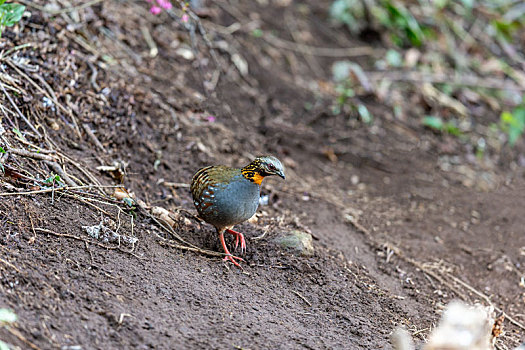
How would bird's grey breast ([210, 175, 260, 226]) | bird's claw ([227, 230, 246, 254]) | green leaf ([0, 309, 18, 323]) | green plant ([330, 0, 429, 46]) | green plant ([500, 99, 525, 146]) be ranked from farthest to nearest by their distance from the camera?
green plant ([330, 0, 429, 46]), green plant ([500, 99, 525, 146]), bird's claw ([227, 230, 246, 254]), bird's grey breast ([210, 175, 260, 226]), green leaf ([0, 309, 18, 323])

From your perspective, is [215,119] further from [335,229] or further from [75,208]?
[75,208]

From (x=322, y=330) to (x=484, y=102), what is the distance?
665cm

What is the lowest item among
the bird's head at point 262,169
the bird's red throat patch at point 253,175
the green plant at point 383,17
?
the bird's red throat patch at point 253,175

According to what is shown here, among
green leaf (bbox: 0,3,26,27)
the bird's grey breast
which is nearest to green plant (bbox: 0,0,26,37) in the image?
green leaf (bbox: 0,3,26,27)

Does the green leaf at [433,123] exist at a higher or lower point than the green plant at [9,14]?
lower

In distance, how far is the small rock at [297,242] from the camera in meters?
4.06

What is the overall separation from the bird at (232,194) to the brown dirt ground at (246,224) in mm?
285

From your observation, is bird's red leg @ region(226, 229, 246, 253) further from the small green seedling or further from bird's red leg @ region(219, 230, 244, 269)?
the small green seedling

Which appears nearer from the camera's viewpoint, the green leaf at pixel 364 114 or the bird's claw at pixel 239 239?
the bird's claw at pixel 239 239

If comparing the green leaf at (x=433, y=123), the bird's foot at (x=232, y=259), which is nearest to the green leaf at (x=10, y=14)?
the bird's foot at (x=232, y=259)

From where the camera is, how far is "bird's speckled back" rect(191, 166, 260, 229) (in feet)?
12.4

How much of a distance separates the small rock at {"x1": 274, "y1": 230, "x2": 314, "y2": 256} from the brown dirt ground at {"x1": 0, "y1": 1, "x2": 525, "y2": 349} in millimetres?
58

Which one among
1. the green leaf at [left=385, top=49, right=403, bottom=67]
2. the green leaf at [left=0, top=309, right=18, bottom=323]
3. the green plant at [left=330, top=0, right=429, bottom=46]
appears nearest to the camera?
the green leaf at [left=0, top=309, right=18, bottom=323]

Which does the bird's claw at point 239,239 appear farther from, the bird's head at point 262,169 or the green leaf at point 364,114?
the green leaf at point 364,114
